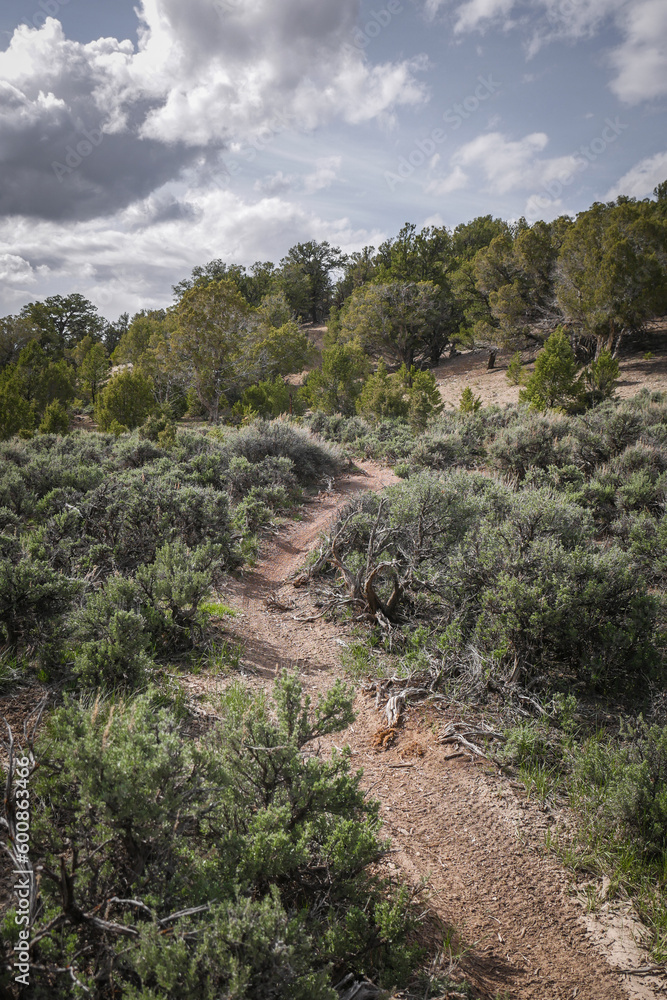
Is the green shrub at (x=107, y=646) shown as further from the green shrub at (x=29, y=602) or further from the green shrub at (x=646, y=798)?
the green shrub at (x=646, y=798)

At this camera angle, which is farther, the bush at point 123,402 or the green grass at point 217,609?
the bush at point 123,402

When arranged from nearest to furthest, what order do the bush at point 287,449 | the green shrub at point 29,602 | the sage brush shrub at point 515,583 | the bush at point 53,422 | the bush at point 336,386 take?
the green shrub at point 29,602
the sage brush shrub at point 515,583
the bush at point 287,449
the bush at point 53,422
the bush at point 336,386

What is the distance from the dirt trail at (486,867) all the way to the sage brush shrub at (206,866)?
1.41 ft

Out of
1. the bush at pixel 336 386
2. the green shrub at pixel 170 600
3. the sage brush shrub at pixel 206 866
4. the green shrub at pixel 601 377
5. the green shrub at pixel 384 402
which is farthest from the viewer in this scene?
the bush at pixel 336 386

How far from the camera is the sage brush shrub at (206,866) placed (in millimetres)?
1699

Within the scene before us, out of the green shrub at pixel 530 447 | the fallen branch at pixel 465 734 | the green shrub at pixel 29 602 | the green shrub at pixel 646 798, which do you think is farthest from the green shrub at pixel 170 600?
the green shrub at pixel 530 447

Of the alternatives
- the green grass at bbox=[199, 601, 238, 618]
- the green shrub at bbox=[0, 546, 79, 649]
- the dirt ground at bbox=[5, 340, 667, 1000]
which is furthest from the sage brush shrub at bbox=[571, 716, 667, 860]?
the green shrub at bbox=[0, 546, 79, 649]

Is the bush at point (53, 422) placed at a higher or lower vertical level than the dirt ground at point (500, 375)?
lower

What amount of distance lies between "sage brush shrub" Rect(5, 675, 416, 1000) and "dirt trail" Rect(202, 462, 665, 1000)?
0.43 m

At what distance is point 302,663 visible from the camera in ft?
17.6

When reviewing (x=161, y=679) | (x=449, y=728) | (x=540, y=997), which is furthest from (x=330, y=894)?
(x=161, y=679)

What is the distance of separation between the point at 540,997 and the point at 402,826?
41.6 inches

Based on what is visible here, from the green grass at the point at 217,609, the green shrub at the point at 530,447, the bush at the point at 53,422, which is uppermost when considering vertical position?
the bush at the point at 53,422

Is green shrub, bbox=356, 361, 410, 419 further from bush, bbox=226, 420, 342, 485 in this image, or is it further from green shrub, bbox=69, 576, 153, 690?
green shrub, bbox=69, 576, 153, 690
